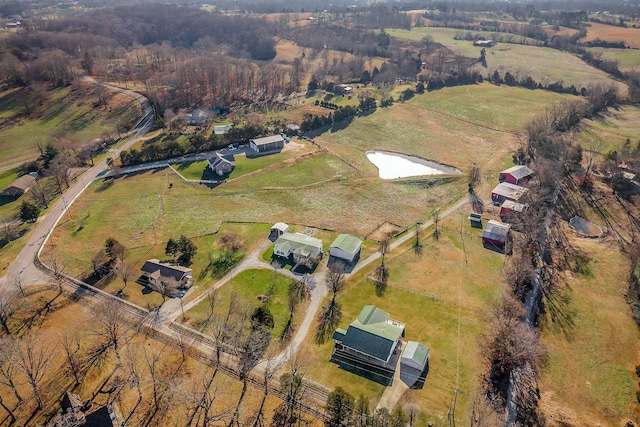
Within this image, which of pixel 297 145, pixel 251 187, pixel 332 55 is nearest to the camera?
Result: pixel 251 187

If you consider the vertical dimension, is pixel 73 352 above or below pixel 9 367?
below

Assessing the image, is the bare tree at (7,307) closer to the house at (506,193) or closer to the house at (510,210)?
the house at (510,210)

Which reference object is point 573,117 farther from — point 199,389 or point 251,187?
point 199,389

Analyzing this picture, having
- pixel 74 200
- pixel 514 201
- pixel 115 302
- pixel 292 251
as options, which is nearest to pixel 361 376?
pixel 292 251

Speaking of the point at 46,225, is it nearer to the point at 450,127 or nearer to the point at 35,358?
the point at 35,358

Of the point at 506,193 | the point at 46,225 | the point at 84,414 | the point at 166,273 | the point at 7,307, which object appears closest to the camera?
the point at 84,414

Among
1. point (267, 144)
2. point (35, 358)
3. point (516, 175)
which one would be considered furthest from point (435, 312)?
point (267, 144)

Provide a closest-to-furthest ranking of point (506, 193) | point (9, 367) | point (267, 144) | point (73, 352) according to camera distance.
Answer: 1. point (9, 367)
2. point (73, 352)
3. point (506, 193)
4. point (267, 144)
